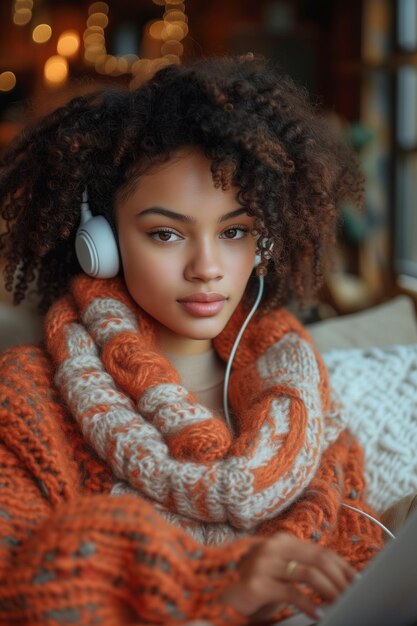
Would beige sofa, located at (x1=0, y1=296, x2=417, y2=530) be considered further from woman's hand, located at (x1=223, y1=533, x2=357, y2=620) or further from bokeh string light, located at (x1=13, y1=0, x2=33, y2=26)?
bokeh string light, located at (x1=13, y1=0, x2=33, y2=26)

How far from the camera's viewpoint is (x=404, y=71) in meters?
3.11

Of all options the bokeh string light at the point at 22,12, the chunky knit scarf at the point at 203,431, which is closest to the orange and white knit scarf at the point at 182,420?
the chunky knit scarf at the point at 203,431

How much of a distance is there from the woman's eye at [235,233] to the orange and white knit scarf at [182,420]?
179mm

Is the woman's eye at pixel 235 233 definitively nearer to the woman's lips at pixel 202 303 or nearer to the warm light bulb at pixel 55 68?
the woman's lips at pixel 202 303

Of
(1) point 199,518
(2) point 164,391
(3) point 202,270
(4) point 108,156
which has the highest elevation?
(4) point 108,156

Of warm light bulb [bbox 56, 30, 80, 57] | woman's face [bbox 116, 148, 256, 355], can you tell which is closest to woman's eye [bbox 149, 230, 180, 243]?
woman's face [bbox 116, 148, 256, 355]

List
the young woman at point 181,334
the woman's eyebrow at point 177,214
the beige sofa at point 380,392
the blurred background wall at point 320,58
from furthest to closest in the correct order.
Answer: the blurred background wall at point 320,58 < the beige sofa at point 380,392 < the woman's eyebrow at point 177,214 < the young woman at point 181,334

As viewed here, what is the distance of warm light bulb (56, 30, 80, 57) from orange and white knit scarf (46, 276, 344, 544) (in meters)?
2.90

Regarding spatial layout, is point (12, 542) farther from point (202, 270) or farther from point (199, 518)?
point (202, 270)

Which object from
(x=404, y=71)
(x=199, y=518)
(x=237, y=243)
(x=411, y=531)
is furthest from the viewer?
(x=404, y=71)

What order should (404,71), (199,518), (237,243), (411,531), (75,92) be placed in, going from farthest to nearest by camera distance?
(404,71)
(75,92)
(237,243)
(199,518)
(411,531)

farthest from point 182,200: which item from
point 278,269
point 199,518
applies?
point 199,518

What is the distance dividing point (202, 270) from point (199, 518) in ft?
1.07

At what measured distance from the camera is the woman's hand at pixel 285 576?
2.37ft
